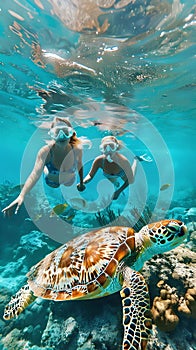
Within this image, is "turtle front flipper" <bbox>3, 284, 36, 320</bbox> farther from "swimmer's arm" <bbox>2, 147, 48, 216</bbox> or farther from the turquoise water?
the turquoise water

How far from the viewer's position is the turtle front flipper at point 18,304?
11.0 ft

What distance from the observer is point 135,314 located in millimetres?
2287

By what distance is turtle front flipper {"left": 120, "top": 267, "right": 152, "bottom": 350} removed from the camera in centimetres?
212

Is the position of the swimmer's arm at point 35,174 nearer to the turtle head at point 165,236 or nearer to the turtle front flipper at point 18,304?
the turtle front flipper at point 18,304

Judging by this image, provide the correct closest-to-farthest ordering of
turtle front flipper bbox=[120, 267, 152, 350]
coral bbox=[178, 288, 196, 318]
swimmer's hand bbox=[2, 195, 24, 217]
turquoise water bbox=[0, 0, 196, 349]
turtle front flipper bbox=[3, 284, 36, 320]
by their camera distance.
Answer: turtle front flipper bbox=[120, 267, 152, 350] → coral bbox=[178, 288, 196, 318] → swimmer's hand bbox=[2, 195, 24, 217] → turtle front flipper bbox=[3, 284, 36, 320] → turquoise water bbox=[0, 0, 196, 349]

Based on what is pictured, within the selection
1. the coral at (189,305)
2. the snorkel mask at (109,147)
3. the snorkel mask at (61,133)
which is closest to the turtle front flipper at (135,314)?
the coral at (189,305)

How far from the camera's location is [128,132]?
18.0m

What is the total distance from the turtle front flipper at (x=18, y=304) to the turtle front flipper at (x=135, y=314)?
192 cm

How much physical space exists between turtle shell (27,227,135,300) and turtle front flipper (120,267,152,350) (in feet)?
0.89

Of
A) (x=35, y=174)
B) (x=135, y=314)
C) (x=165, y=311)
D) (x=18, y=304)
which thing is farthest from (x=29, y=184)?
(x=165, y=311)

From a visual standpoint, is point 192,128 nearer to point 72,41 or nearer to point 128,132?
point 128,132

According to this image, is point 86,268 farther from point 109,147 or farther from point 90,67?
point 90,67

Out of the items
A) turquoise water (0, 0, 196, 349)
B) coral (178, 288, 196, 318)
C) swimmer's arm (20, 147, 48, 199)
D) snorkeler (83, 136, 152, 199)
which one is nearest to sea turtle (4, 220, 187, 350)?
coral (178, 288, 196, 318)

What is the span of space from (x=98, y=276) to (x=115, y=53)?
702 cm
